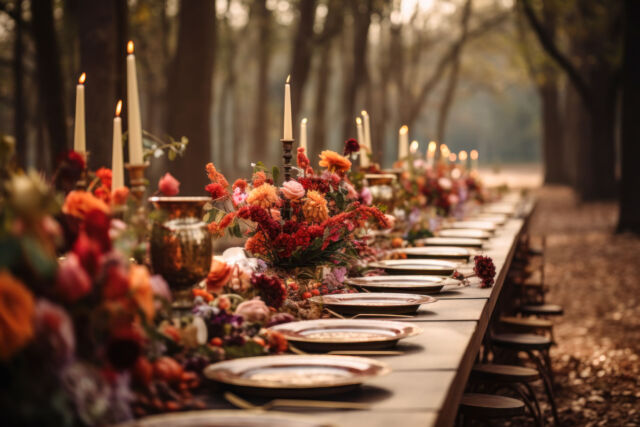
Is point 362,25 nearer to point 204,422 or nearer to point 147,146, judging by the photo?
point 147,146

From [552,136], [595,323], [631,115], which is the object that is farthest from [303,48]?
[552,136]

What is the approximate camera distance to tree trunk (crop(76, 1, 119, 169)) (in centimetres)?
855

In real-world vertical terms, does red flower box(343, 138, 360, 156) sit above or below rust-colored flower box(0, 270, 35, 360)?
above

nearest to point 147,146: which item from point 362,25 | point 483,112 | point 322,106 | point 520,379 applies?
point 520,379

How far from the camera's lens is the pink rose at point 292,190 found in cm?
380

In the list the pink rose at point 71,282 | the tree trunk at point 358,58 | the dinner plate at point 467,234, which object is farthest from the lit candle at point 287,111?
the tree trunk at point 358,58

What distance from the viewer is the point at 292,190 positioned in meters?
3.81

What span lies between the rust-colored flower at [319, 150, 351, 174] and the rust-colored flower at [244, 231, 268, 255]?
671 millimetres

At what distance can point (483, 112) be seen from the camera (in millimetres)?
92250

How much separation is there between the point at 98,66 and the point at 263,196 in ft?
17.6

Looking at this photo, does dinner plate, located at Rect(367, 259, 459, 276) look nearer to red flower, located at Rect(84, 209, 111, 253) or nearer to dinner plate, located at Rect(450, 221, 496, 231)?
dinner plate, located at Rect(450, 221, 496, 231)

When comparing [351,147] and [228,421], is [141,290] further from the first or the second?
[351,147]

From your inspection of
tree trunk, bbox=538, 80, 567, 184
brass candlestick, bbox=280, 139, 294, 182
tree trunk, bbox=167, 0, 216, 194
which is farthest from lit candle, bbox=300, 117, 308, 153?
tree trunk, bbox=538, 80, 567, 184

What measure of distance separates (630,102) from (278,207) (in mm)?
12937
